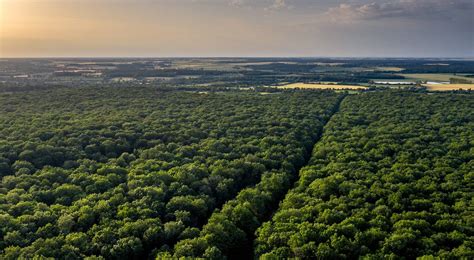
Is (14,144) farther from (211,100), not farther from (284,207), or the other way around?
(211,100)

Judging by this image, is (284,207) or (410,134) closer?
(284,207)

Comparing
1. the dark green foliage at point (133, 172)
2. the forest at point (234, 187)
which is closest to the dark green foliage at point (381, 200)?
the forest at point (234, 187)

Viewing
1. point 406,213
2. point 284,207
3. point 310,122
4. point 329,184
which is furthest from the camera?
point 310,122

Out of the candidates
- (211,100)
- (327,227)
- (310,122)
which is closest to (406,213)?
(327,227)

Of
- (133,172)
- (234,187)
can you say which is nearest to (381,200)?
(234,187)

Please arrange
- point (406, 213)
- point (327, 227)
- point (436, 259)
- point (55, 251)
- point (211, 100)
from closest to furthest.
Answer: point (436, 259), point (55, 251), point (327, 227), point (406, 213), point (211, 100)

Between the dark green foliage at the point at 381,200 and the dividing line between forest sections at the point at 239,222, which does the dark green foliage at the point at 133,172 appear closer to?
the dividing line between forest sections at the point at 239,222
